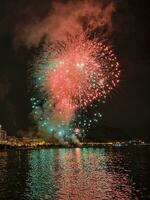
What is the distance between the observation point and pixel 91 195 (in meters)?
84.3

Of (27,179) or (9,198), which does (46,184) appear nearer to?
(27,179)

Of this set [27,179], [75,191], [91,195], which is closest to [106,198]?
[91,195]

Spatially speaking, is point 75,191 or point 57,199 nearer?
point 57,199

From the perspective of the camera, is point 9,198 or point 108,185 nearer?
point 9,198

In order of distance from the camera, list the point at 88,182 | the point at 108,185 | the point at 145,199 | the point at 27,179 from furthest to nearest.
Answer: the point at 27,179 → the point at 88,182 → the point at 108,185 → the point at 145,199

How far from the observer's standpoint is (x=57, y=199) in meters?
80.6

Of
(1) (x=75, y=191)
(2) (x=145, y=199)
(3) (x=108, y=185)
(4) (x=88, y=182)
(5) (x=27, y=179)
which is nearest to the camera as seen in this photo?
(2) (x=145, y=199)

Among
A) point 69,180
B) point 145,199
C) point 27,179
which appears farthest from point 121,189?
point 27,179

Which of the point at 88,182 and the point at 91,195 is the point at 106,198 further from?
the point at 88,182

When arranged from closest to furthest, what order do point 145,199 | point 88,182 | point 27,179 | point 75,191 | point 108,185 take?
1. point 145,199
2. point 75,191
3. point 108,185
4. point 88,182
5. point 27,179

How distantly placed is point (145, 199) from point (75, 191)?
18.8 m

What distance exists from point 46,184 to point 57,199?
21.9 metres

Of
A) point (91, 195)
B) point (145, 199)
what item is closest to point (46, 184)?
point (91, 195)

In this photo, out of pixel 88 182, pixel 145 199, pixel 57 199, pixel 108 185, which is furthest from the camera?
pixel 88 182
